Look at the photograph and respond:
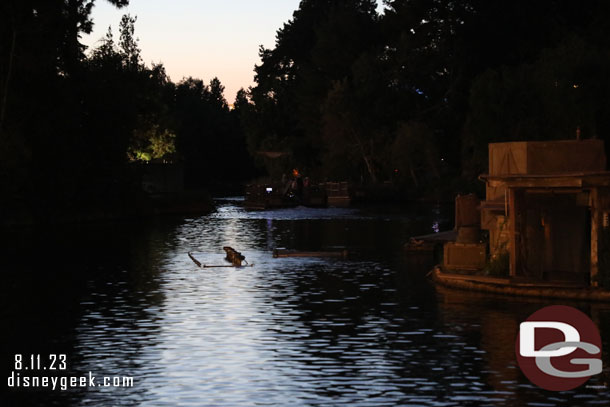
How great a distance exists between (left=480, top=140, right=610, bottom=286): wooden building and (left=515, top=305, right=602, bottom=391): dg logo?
3178 mm

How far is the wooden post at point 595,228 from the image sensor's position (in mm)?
27109

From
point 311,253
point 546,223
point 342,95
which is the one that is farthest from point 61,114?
point 342,95

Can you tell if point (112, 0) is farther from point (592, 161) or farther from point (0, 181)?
point (592, 161)

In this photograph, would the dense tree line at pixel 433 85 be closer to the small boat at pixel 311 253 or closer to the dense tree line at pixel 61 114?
the dense tree line at pixel 61 114

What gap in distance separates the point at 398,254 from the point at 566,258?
12.8 metres

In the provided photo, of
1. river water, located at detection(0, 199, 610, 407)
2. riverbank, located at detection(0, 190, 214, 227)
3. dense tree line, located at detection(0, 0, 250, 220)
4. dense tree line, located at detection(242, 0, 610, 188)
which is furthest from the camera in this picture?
dense tree line, located at detection(242, 0, 610, 188)

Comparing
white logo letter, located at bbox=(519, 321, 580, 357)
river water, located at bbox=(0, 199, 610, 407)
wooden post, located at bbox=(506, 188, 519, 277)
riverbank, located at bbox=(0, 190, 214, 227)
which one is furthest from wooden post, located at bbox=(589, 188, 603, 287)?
riverbank, located at bbox=(0, 190, 214, 227)

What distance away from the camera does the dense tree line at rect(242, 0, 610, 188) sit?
3076 inches

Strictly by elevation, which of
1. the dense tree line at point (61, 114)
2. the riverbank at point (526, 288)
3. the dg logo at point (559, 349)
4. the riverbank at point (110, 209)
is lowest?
the dg logo at point (559, 349)

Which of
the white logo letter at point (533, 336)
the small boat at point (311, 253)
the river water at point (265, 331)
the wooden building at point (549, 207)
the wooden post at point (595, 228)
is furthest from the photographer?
the small boat at point (311, 253)

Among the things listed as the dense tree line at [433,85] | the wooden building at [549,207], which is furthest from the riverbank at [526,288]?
the dense tree line at [433,85]


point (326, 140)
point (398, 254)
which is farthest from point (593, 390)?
point (326, 140)

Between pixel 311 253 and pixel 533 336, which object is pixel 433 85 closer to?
pixel 311 253

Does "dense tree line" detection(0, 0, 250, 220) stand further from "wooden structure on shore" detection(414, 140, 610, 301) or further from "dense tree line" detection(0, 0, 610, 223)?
"wooden structure on shore" detection(414, 140, 610, 301)
